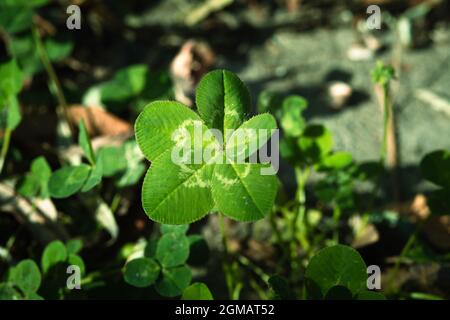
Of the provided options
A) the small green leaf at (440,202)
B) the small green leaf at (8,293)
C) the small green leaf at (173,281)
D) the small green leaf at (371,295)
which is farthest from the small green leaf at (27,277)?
the small green leaf at (440,202)

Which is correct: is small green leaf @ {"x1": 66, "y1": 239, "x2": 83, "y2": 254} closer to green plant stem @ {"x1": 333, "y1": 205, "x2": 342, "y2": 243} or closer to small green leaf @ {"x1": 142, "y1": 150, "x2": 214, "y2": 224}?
small green leaf @ {"x1": 142, "y1": 150, "x2": 214, "y2": 224}

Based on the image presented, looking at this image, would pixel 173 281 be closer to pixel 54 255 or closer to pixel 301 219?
pixel 54 255

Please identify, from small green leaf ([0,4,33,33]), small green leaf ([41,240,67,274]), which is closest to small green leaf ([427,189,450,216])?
small green leaf ([41,240,67,274])

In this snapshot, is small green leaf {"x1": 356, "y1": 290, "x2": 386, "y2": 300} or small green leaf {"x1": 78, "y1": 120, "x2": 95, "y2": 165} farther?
small green leaf {"x1": 78, "y1": 120, "x2": 95, "y2": 165}

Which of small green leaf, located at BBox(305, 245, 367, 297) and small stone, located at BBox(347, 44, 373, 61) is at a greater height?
small stone, located at BBox(347, 44, 373, 61)

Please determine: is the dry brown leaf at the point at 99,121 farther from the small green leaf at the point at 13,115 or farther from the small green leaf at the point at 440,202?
the small green leaf at the point at 440,202

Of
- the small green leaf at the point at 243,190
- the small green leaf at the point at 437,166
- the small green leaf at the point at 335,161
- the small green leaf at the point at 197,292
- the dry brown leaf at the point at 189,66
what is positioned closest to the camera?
the small green leaf at the point at 243,190

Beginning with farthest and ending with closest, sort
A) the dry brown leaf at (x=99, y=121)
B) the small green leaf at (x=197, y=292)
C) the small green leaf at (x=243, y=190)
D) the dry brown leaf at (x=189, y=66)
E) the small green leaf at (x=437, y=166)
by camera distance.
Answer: the dry brown leaf at (x=189, y=66), the dry brown leaf at (x=99, y=121), the small green leaf at (x=437, y=166), the small green leaf at (x=197, y=292), the small green leaf at (x=243, y=190)
